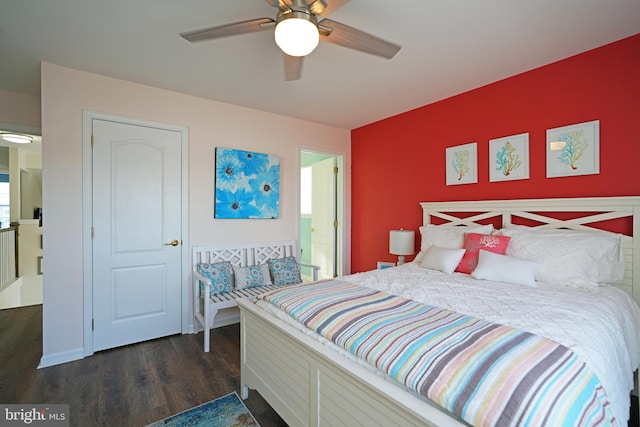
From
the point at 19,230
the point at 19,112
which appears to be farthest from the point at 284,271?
the point at 19,230

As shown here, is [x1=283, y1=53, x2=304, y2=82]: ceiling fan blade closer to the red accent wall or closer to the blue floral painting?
the blue floral painting

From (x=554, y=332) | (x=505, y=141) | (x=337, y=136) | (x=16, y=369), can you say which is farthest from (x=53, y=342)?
(x=505, y=141)

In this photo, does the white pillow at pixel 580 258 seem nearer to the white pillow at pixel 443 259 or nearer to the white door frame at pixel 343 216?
the white pillow at pixel 443 259

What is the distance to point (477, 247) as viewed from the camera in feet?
8.13

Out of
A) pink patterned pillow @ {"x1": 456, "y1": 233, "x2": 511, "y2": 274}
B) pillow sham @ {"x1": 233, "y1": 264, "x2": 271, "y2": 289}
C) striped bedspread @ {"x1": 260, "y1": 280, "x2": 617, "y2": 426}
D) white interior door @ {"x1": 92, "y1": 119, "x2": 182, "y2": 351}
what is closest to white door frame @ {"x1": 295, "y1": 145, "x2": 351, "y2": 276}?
pillow sham @ {"x1": 233, "y1": 264, "x2": 271, "y2": 289}

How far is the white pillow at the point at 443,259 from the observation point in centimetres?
247

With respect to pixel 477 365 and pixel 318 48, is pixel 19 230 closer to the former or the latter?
pixel 318 48

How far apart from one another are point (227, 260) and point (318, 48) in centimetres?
236

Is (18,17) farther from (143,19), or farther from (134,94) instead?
(134,94)

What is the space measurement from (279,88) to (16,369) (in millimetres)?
3309

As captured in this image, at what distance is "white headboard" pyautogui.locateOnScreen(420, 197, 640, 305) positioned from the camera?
206 cm

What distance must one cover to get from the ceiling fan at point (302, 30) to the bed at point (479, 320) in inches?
58.3

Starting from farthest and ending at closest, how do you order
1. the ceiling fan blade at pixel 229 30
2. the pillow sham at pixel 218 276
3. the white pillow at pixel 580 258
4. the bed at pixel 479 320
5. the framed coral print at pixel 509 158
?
the pillow sham at pixel 218 276 → the framed coral print at pixel 509 158 → the white pillow at pixel 580 258 → the ceiling fan blade at pixel 229 30 → the bed at pixel 479 320

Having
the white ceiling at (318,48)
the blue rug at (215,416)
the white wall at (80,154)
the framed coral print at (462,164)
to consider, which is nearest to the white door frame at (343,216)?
the white wall at (80,154)
